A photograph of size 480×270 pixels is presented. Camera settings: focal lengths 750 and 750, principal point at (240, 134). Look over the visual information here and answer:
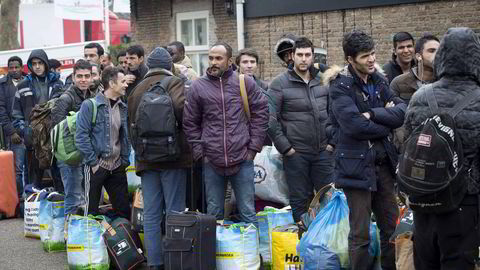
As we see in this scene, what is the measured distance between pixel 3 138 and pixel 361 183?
703 centimetres

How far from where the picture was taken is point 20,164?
10719mm

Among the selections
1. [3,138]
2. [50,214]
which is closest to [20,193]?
[3,138]

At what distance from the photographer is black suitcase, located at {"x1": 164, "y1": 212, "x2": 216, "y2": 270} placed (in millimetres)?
6340

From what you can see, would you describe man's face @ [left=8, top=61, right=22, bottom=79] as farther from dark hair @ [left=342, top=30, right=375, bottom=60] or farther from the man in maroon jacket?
dark hair @ [left=342, top=30, right=375, bottom=60]

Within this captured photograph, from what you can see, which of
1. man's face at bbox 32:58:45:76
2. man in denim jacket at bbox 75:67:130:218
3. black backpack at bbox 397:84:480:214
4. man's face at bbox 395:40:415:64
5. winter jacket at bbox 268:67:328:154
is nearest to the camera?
black backpack at bbox 397:84:480:214

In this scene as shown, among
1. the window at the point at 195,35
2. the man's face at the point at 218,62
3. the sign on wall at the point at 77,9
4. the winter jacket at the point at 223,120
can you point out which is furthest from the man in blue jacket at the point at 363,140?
the sign on wall at the point at 77,9

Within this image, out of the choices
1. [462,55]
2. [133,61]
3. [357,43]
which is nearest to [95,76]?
[133,61]

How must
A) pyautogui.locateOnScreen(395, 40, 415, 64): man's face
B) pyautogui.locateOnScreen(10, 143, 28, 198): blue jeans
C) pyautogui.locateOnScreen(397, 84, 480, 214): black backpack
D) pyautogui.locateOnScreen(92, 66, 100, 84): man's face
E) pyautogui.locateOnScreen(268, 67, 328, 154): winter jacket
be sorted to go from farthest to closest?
pyautogui.locateOnScreen(10, 143, 28, 198): blue jeans, pyautogui.locateOnScreen(92, 66, 100, 84): man's face, pyautogui.locateOnScreen(395, 40, 415, 64): man's face, pyautogui.locateOnScreen(268, 67, 328, 154): winter jacket, pyautogui.locateOnScreen(397, 84, 480, 214): black backpack

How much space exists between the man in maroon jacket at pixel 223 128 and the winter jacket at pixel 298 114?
0.64 meters

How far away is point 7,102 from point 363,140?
677cm

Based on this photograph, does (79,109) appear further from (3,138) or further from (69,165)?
(3,138)

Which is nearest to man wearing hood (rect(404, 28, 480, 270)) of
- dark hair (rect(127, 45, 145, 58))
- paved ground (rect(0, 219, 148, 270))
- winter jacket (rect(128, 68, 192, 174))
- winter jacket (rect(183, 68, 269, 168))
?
winter jacket (rect(183, 68, 269, 168))

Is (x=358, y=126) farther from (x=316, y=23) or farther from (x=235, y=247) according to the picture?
(x=316, y=23)

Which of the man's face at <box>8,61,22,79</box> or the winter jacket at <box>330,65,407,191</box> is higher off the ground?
the man's face at <box>8,61,22,79</box>
